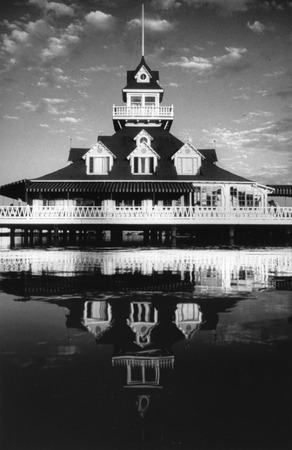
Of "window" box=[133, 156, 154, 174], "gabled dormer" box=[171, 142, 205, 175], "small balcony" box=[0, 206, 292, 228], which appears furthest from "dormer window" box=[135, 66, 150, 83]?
"small balcony" box=[0, 206, 292, 228]

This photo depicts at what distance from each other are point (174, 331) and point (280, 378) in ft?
7.88

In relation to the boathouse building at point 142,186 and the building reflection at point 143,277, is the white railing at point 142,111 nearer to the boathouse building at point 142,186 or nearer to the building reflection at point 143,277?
the boathouse building at point 142,186

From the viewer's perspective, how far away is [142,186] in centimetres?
3425

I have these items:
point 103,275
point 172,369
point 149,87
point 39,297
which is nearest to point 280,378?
point 172,369

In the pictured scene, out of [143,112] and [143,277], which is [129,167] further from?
[143,277]

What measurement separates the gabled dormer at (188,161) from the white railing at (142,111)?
20.7ft

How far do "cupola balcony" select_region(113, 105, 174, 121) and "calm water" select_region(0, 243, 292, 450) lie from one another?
111ft

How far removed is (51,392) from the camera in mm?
4578

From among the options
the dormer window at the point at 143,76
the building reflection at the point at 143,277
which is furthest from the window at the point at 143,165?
the building reflection at the point at 143,277

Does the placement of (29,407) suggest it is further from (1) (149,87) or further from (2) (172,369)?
(1) (149,87)

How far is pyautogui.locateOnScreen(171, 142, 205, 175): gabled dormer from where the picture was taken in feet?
124

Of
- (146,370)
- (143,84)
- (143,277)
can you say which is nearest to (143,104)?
(143,84)

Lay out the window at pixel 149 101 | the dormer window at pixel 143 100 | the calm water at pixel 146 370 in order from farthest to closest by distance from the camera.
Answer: the window at pixel 149 101
the dormer window at pixel 143 100
the calm water at pixel 146 370

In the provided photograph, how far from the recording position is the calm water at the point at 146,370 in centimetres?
377
